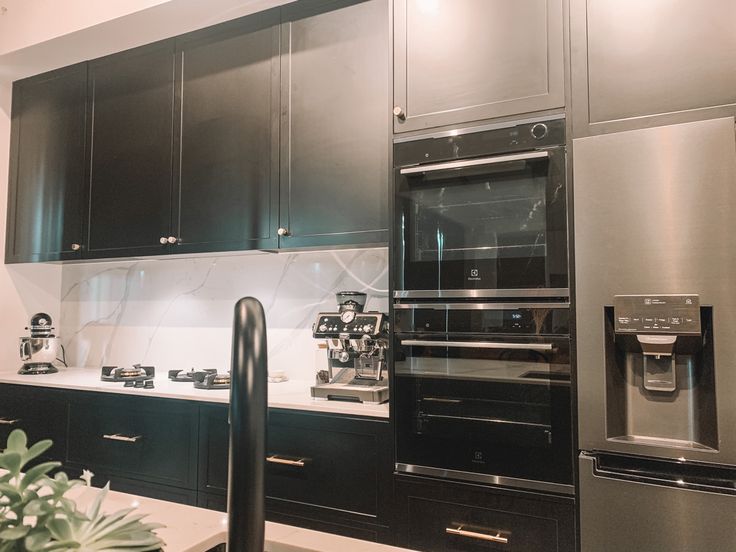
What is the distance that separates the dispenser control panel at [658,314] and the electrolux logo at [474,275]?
0.44 m

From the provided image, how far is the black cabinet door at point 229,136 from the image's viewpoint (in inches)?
93.2

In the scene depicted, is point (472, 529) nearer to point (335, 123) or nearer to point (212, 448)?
point (212, 448)

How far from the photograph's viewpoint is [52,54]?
9.34 feet

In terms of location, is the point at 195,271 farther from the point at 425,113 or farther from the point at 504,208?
the point at 504,208

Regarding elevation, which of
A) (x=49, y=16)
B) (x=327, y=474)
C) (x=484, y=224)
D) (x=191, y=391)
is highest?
(x=49, y=16)

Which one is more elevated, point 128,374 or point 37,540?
point 37,540

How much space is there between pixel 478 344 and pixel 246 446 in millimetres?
1434

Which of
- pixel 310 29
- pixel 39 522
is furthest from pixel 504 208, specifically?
pixel 39 522

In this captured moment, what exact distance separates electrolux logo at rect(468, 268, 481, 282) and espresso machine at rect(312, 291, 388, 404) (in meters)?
0.44

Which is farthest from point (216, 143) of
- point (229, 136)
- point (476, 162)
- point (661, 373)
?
point (661, 373)

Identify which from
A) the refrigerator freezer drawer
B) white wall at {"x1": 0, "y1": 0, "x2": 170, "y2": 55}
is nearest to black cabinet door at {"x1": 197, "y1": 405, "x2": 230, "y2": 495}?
the refrigerator freezer drawer

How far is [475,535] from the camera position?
1645mm

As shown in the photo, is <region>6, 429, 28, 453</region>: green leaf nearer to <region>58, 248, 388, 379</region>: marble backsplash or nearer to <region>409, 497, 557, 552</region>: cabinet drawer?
<region>409, 497, 557, 552</region>: cabinet drawer

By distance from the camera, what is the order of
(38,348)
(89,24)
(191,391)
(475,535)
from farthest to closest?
(38,348) → (89,24) → (191,391) → (475,535)
